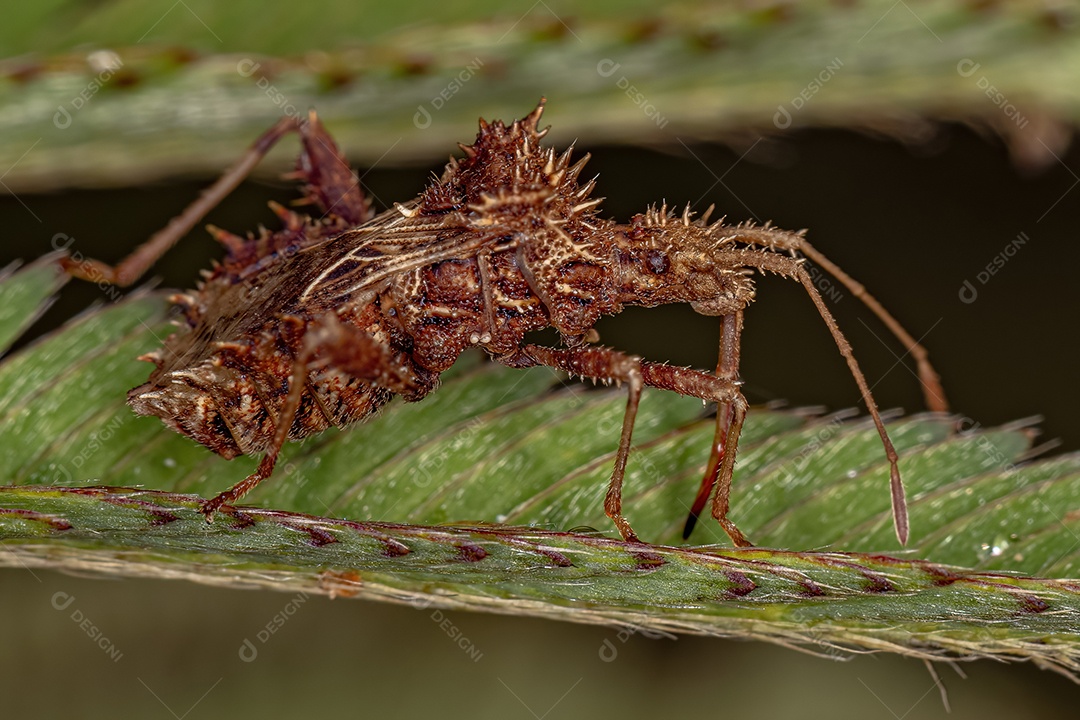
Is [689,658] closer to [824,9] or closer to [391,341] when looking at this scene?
[391,341]

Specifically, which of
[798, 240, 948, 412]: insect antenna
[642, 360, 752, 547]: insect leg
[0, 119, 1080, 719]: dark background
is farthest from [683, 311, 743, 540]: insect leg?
[0, 119, 1080, 719]: dark background

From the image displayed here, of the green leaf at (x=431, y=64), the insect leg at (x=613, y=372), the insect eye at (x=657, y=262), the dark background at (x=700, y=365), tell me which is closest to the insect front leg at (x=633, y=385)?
the insect leg at (x=613, y=372)

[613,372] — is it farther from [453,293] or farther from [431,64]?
[431,64]

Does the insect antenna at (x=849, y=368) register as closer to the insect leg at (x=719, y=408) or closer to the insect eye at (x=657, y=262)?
the insect leg at (x=719, y=408)

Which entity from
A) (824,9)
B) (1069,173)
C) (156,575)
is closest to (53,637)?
(156,575)

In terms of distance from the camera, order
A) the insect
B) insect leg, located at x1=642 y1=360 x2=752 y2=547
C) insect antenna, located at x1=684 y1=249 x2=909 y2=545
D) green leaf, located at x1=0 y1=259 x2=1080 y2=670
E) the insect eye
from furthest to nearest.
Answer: the insect eye → the insect → insect leg, located at x1=642 y1=360 x2=752 y2=547 → insect antenna, located at x1=684 y1=249 x2=909 y2=545 → green leaf, located at x1=0 y1=259 x2=1080 y2=670

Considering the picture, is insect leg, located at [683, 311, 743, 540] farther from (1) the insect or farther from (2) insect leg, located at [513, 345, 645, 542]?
(2) insect leg, located at [513, 345, 645, 542]

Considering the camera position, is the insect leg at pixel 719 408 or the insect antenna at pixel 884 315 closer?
the insect leg at pixel 719 408
